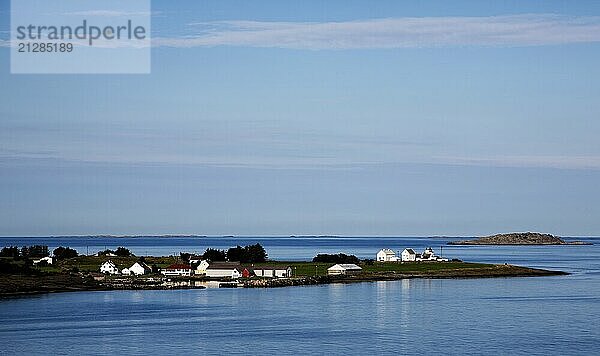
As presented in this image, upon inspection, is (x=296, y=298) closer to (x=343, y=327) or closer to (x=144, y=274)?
(x=343, y=327)

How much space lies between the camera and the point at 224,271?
96.2 metres

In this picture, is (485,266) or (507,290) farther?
(485,266)

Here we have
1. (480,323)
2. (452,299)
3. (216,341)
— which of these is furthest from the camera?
(452,299)

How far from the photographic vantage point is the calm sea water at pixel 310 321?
4838 centimetres

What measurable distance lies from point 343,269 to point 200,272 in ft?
53.6

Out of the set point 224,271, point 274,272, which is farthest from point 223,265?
point 274,272

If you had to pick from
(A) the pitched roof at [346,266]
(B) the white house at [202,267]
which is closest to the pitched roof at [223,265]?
(B) the white house at [202,267]

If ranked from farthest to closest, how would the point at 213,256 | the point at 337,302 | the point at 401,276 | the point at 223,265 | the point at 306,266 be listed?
1. the point at 213,256
2. the point at 306,266
3. the point at 401,276
4. the point at 223,265
5. the point at 337,302

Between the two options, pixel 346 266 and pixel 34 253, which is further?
pixel 34 253

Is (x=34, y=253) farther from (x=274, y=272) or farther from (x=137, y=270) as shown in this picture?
(x=274, y=272)

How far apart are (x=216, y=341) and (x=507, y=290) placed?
43.0 meters

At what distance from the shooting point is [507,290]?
8588 cm

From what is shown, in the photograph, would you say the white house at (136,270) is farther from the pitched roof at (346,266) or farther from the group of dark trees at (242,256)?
the pitched roof at (346,266)

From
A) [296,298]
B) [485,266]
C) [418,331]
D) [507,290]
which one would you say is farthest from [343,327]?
[485,266]
